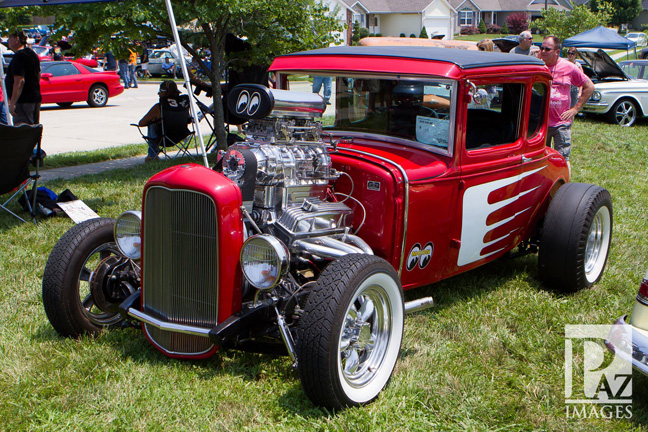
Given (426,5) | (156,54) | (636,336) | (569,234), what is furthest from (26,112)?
(426,5)

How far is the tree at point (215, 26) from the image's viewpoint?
7.53 meters

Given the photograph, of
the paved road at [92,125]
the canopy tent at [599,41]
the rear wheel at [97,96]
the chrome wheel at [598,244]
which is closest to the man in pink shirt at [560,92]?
the chrome wheel at [598,244]

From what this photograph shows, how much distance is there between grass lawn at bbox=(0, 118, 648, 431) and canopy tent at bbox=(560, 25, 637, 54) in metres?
20.1

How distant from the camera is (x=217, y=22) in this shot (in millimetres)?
8680

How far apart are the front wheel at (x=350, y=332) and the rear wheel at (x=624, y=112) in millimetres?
12298

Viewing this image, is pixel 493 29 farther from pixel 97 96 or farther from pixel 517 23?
pixel 97 96

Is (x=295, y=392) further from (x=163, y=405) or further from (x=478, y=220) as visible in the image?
(x=478, y=220)

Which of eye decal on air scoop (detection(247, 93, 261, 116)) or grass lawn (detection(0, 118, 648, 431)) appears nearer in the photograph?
grass lawn (detection(0, 118, 648, 431))

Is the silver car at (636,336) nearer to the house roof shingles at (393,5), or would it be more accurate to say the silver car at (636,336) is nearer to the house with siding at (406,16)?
the house with siding at (406,16)

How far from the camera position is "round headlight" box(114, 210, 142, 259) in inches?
144

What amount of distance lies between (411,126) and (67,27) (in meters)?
5.26

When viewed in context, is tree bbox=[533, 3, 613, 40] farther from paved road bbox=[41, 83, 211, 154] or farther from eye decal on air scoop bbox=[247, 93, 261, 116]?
eye decal on air scoop bbox=[247, 93, 261, 116]

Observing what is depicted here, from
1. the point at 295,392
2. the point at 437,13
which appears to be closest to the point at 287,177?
the point at 295,392

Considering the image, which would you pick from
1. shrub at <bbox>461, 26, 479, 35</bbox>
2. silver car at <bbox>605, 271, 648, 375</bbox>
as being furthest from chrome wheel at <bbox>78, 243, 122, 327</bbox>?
shrub at <bbox>461, 26, 479, 35</bbox>
